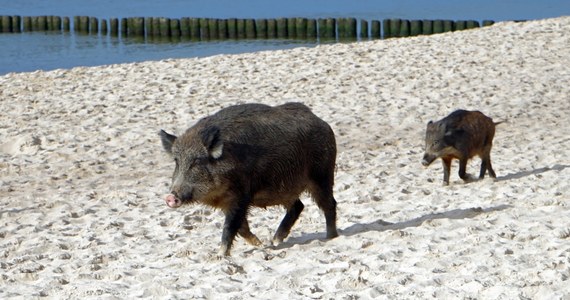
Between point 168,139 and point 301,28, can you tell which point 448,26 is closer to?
point 301,28

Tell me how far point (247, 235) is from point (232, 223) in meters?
0.41

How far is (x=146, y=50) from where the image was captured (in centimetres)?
3325

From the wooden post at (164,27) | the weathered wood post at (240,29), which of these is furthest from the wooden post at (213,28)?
the wooden post at (164,27)

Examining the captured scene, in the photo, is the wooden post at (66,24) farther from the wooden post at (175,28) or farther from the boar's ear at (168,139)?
the boar's ear at (168,139)

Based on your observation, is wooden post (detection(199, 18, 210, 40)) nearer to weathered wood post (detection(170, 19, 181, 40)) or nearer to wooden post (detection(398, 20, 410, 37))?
weathered wood post (detection(170, 19, 181, 40))

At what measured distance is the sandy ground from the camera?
6.65 meters

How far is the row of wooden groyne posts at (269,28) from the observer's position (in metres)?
33.0

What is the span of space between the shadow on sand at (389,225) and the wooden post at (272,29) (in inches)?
1030

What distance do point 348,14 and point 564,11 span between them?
10.3 meters

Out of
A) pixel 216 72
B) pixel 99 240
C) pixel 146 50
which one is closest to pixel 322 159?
pixel 99 240

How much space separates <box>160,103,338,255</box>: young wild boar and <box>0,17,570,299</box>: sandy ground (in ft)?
1.10

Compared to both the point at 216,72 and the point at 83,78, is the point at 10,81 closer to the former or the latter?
the point at 83,78

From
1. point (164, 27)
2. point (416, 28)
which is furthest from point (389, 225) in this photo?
point (164, 27)

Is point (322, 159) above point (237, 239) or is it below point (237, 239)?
above
